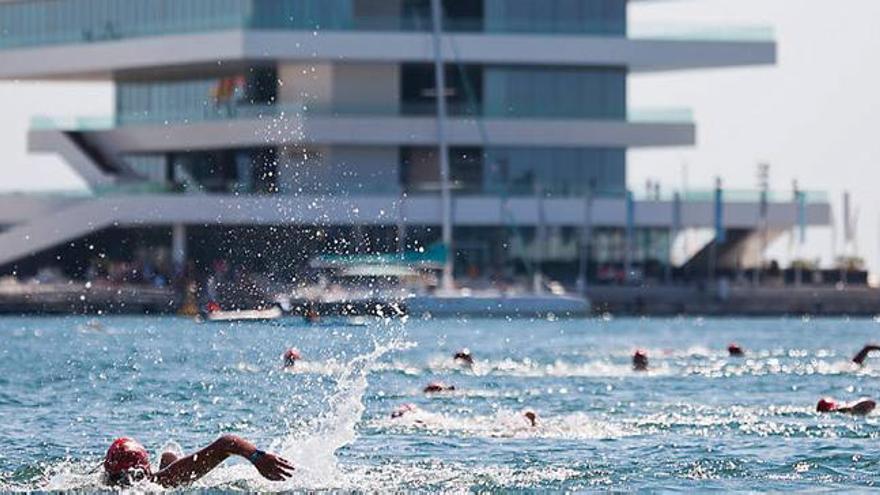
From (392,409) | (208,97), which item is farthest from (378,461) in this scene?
(208,97)

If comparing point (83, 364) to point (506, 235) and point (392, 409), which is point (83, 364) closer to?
point (392, 409)

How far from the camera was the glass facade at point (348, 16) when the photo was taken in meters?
107

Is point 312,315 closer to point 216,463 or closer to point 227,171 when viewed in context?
point 227,171

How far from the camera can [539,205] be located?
107m

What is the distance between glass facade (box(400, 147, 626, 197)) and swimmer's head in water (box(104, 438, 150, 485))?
7563 centimetres

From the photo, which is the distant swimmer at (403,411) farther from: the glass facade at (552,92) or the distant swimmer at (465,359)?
the glass facade at (552,92)

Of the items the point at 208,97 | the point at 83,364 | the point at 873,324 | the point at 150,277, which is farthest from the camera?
the point at 208,97

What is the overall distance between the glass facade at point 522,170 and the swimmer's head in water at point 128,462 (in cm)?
7563

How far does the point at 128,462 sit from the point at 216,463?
144 cm

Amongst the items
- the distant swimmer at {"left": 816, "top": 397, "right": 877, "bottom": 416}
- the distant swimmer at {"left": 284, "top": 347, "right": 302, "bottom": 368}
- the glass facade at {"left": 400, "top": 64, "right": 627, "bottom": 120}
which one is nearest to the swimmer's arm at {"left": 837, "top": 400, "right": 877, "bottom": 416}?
the distant swimmer at {"left": 816, "top": 397, "right": 877, "bottom": 416}

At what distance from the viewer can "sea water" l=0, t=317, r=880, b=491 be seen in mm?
34719

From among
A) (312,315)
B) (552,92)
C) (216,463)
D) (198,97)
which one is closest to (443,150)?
(552,92)

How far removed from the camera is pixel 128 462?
31.5 metres

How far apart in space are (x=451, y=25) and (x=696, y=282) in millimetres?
13959
